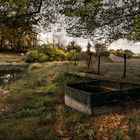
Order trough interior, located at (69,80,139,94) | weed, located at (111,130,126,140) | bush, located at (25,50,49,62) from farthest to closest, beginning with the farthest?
bush, located at (25,50,49,62)
trough interior, located at (69,80,139,94)
weed, located at (111,130,126,140)

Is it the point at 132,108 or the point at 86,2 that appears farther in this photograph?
the point at 86,2

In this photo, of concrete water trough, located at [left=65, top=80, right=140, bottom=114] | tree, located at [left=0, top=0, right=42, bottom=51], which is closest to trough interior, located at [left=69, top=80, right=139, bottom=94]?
concrete water trough, located at [left=65, top=80, right=140, bottom=114]

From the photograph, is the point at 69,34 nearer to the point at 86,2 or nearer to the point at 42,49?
the point at 86,2

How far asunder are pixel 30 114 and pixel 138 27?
508 cm

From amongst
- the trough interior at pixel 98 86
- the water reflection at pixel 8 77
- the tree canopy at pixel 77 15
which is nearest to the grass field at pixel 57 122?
the trough interior at pixel 98 86

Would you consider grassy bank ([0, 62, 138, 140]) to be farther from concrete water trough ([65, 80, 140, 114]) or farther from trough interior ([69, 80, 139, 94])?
trough interior ([69, 80, 139, 94])

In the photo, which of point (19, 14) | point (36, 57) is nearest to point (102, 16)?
point (19, 14)

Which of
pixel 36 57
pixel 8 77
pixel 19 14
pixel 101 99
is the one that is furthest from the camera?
pixel 36 57

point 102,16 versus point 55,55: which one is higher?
point 102,16

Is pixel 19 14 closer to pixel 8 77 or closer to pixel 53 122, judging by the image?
pixel 53 122

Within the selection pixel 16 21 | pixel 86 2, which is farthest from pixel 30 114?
pixel 86 2

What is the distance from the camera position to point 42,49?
3134 centimetres

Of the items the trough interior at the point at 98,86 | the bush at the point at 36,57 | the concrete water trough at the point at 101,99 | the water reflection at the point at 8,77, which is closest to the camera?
the concrete water trough at the point at 101,99

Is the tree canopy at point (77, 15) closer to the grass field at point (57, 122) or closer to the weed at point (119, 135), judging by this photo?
the grass field at point (57, 122)
